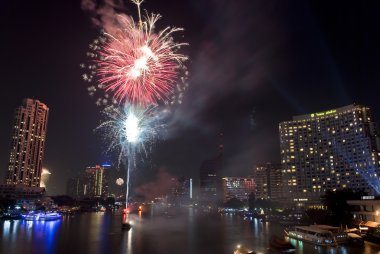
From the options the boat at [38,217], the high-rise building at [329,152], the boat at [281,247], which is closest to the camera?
the boat at [281,247]

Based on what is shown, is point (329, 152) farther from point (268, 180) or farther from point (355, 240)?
point (355, 240)

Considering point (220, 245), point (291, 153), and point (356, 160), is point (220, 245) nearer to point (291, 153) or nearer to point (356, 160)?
point (356, 160)

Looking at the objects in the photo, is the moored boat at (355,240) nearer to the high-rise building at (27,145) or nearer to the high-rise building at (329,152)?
the high-rise building at (329,152)

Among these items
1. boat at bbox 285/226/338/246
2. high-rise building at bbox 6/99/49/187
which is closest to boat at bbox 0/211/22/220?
high-rise building at bbox 6/99/49/187

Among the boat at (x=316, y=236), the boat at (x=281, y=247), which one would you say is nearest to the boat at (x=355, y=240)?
the boat at (x=316, y=236)

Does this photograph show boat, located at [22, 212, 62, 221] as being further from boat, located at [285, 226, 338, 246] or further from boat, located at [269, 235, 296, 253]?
Result: boat, located at [269, 235, 296, 253]

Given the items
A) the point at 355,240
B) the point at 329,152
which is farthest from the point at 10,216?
the point at 329,152
